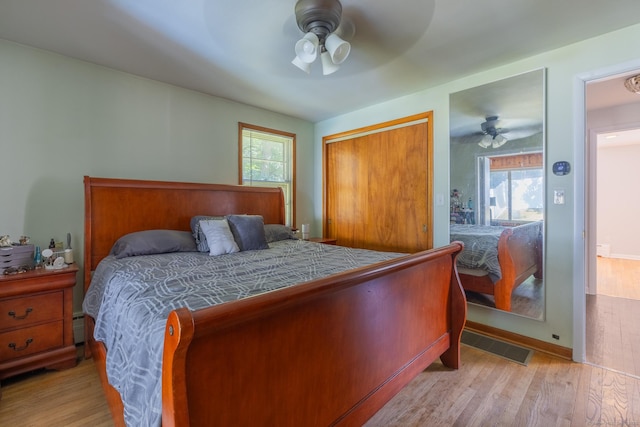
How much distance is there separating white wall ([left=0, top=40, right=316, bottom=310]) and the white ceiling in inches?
6.8

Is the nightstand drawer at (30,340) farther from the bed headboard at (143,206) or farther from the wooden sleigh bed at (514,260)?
the wooden sleigh bed at (514,260)

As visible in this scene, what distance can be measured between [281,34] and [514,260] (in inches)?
106

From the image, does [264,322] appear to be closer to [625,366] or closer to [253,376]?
[253,376]

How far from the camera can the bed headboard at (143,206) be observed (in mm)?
2439

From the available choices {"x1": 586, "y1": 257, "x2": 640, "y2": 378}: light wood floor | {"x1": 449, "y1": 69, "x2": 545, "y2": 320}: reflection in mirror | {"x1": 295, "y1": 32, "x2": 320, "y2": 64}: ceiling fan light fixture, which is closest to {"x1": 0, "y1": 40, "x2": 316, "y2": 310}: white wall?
{"x1": 295, "y1": 32, "x2": 320, "y2": 64}: ceiling fan light fixture

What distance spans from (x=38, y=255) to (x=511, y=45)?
407 centimetres

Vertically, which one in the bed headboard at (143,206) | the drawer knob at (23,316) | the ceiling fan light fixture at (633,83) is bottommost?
the drawer knob at (23,316)

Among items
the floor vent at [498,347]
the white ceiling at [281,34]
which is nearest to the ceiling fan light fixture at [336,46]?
the white ceiling at [281,34]

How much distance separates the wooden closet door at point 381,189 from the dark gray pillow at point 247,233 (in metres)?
1.54

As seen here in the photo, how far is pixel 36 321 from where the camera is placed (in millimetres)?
2010

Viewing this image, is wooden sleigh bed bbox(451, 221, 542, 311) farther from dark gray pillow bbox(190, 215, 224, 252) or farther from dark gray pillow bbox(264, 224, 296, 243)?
dark gray pillow bbox(190, 215, 224, 252)

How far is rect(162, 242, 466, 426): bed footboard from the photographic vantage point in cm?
80

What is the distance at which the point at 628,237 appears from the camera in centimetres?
555

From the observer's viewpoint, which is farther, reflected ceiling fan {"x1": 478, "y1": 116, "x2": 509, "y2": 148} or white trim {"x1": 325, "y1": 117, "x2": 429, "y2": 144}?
white trim {"x1": 325, "y1": 117, "x2": 429, "y2": 144}
